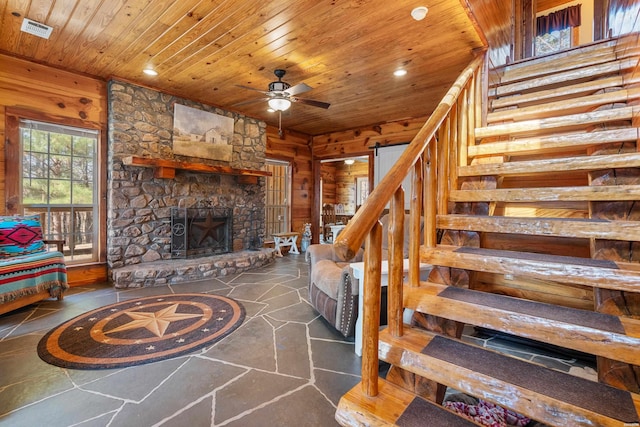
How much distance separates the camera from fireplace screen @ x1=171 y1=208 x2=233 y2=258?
14.1 feet

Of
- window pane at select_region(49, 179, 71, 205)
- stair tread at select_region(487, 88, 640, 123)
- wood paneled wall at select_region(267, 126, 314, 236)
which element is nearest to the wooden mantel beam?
window pane at select_region(49, 179, 71, 205)

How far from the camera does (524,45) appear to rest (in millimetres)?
4922

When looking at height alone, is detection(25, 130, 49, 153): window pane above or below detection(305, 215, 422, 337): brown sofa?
above

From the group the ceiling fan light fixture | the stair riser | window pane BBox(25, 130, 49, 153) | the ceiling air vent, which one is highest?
the ceiling air vent

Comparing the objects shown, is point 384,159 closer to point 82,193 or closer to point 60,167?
point 82,193

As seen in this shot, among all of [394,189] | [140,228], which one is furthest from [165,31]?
[394,189]

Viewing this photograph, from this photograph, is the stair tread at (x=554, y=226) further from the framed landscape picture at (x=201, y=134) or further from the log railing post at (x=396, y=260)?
the framed landscape picture at (x=201, y=134)

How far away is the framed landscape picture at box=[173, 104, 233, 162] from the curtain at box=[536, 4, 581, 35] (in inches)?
274

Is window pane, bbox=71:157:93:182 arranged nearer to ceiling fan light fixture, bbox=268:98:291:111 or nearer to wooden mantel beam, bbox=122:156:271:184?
wooden mantel beam, bbox=122:156:271:184

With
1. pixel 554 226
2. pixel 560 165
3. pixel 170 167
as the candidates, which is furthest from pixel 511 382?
pixel 170 167

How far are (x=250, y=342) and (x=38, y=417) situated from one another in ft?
3.92

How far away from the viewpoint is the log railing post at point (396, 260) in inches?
48.2

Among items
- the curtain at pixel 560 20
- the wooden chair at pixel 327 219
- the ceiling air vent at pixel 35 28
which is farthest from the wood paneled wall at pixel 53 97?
the curtain at pixel 560 20

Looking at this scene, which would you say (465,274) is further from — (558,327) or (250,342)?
(250,342)
